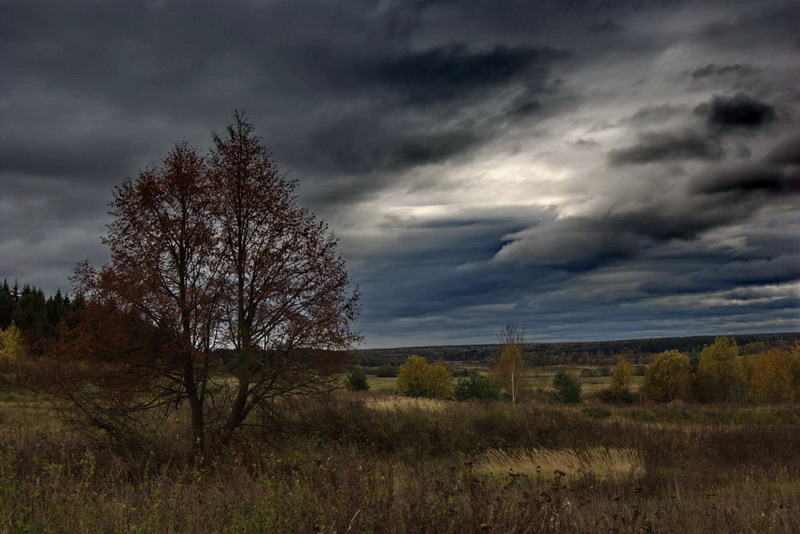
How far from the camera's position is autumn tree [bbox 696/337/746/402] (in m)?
78.4

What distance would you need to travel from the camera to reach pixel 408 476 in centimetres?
945

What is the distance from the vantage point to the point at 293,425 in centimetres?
1395

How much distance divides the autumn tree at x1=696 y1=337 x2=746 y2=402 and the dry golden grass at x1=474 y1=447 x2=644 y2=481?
73455 mm

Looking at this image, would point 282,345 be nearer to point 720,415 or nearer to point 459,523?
point 459,523

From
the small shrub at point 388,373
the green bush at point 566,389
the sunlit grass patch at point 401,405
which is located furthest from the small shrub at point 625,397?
the small shrub at point 388,373

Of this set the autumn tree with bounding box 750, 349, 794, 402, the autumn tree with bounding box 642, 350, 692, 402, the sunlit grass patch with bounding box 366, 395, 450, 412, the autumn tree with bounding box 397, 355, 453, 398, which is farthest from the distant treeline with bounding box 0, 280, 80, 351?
the autumn tree with bounding box 750, 349, 794, 402

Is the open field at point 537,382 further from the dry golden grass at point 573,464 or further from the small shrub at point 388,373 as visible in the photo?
the dry golden grass at point 573,464

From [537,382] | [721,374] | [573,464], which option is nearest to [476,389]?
[573,464]

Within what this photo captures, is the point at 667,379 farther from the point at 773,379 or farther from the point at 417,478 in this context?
the point at 417,478

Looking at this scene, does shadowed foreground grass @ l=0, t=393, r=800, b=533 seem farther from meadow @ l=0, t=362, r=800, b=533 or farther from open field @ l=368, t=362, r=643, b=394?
open field @ l=368, t=362, r=643, b=394

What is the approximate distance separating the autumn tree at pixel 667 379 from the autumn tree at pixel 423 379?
2866cm

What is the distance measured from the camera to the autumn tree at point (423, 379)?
64562 millimetres

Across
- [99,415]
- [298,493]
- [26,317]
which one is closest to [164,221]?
[99,415]

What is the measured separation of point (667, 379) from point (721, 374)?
9.55m
